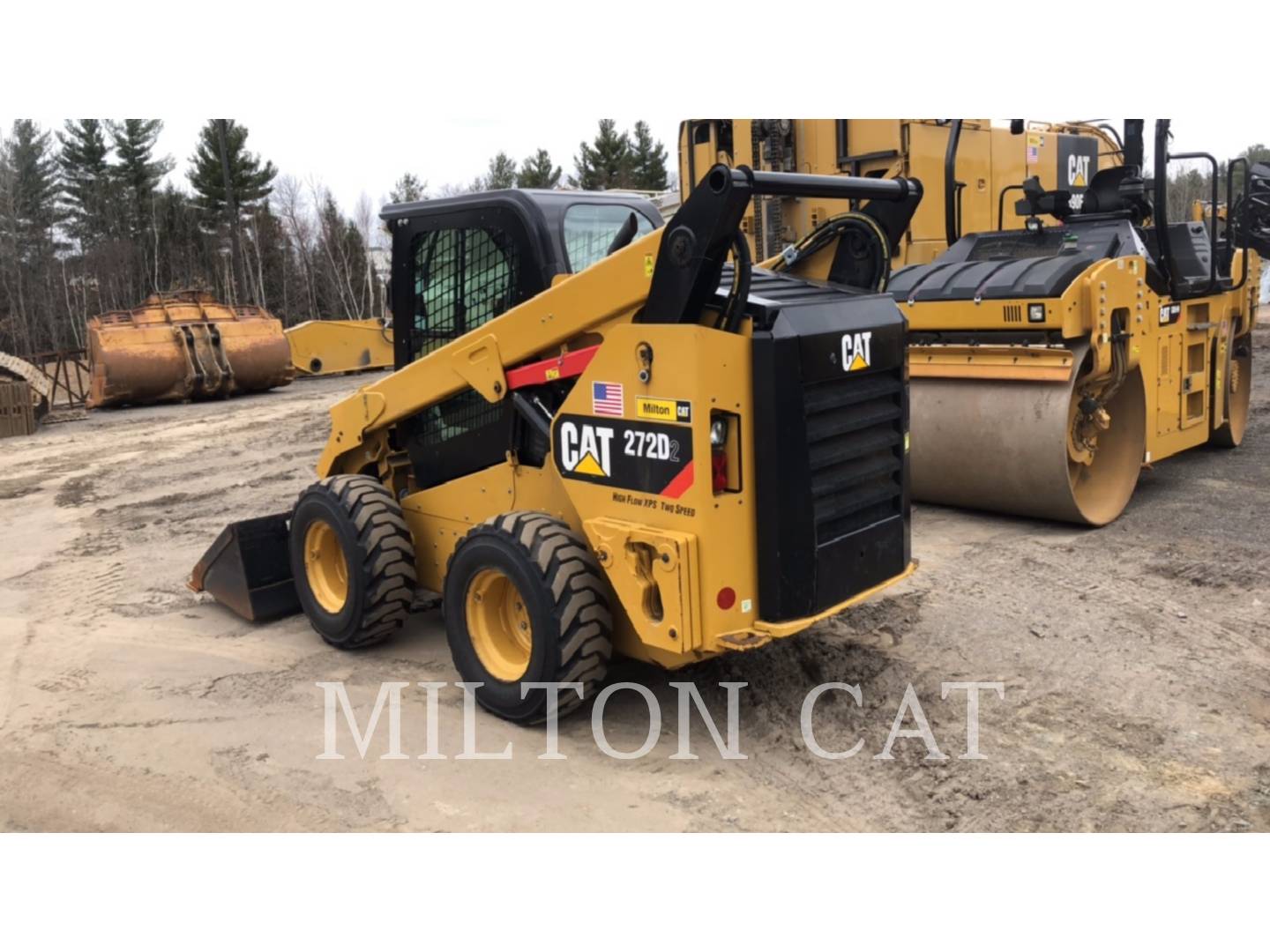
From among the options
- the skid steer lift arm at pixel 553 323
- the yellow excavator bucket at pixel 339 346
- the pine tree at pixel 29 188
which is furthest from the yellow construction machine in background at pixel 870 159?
the pine tree at pixel 29 188

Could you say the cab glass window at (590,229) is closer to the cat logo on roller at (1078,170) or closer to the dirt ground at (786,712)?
the dirt ground at (786,712)

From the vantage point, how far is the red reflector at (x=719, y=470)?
3.46 m

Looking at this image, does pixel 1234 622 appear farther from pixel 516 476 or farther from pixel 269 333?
pixel 269 333

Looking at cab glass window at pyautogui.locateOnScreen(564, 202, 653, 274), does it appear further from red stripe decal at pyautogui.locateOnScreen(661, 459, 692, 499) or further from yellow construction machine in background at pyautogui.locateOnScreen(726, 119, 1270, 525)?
yellow construction machine in background at pyautogui.locateOnScreen(726, 119, 1270, 525)

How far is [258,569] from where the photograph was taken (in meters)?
5.41

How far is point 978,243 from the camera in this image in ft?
24.9

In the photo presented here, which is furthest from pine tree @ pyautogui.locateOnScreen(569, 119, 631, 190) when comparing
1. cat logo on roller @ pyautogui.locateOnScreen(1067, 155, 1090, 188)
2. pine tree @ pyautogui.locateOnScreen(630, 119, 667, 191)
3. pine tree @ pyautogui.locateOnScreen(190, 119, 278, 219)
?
cat logo on roller @ pyautogui.locateOnScreen(1067, 155, 1090, 188)

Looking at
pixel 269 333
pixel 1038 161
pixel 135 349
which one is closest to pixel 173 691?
pixel 1038 161

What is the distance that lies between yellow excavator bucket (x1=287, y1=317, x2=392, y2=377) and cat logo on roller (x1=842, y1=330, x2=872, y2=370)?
18030 mm

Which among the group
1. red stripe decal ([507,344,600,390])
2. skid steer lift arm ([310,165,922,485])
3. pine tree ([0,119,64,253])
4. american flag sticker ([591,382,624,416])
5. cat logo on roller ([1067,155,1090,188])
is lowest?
american flag sticker ([591,382,624,416])

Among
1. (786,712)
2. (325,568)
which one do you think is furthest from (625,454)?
(325,568)

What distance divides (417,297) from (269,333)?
599 inches

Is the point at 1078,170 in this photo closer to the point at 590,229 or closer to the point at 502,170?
the point at 590,229

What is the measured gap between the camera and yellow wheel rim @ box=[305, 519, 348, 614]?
506cm
